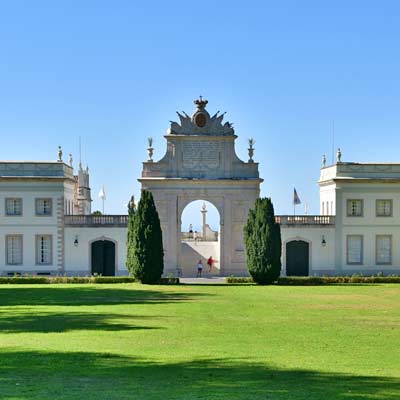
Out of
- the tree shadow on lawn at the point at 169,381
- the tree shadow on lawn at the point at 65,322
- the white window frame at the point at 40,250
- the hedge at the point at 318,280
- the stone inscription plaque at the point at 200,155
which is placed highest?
the stone inscription plaque at the point at 200,155

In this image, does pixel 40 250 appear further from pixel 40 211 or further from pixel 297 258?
pixel 297 258

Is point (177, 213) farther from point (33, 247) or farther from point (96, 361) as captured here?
point (96, 361)

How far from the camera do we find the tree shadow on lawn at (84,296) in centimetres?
3195

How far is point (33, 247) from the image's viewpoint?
55156 millimetres

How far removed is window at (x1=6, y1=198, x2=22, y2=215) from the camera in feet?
180

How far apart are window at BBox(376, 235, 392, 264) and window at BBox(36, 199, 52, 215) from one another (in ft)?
65.8

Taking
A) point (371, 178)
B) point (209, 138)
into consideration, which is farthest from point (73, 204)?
point (371, 178)

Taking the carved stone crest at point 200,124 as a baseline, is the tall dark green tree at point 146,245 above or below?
below

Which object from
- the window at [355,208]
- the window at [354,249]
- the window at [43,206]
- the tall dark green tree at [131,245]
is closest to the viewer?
the tall dark green tree at [131,245]

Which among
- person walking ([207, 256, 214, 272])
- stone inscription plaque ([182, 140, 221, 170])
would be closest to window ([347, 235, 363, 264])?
person walking ([207, 256, 214, 272])

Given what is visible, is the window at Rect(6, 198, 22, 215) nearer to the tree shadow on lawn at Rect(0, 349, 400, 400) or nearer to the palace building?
the palace building

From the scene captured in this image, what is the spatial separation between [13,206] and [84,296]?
2090 cm

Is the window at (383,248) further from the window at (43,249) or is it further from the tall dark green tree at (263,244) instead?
the window at (43,249)

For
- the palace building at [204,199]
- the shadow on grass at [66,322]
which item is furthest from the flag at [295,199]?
the shadow on grass at [66,322]
